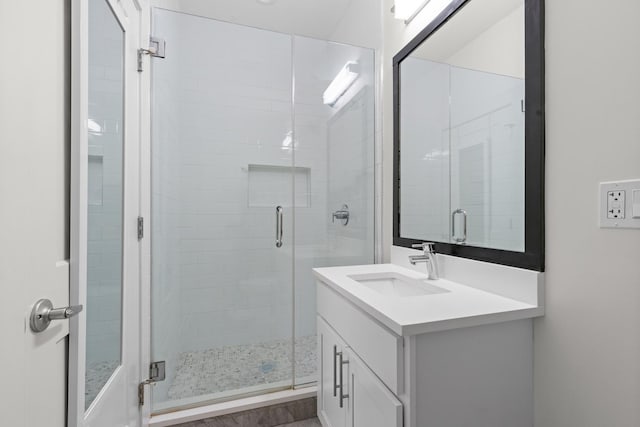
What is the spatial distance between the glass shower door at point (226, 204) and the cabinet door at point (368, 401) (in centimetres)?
75

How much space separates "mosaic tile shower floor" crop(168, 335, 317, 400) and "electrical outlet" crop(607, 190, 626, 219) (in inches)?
63.4

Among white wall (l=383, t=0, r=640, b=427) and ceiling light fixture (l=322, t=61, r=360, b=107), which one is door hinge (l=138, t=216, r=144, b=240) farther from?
white wall (l=383, t=0, r=640, b=427)

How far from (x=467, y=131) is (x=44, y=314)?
146 cm

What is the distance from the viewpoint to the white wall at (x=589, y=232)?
0.75 m

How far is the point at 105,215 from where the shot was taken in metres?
1.08

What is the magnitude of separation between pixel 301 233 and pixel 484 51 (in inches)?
53.8

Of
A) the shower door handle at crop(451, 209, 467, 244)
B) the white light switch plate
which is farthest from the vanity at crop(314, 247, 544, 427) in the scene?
the white light switch plate

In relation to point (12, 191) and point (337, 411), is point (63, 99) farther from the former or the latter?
point (337, 411)

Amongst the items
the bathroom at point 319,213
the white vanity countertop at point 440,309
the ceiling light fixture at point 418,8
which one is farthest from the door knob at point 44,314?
the ceiling light fixture at point 418,8

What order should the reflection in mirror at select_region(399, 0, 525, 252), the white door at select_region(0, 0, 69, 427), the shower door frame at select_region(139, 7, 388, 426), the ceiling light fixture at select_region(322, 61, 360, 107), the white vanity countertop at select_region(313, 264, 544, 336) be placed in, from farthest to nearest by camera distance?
the ceiling light fixture at select_region(322, 61, 360, 107) < the shower door frame at select_region(139, 7, 388, 426) < the reflection in mirror at select_region(399, 0, 525, 252) < the white vanity countertop at select_region(313, 264, 544, 336) < the white door at select_region(0, 0, 69, 427)

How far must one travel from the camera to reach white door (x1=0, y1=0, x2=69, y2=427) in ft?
1.85

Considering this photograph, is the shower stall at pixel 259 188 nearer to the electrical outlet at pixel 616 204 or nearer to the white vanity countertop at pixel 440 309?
the white vanity countertop at pixel 440 309

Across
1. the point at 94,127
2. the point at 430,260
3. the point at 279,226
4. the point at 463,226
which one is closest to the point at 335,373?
the point at 430,260

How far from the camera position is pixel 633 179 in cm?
73
